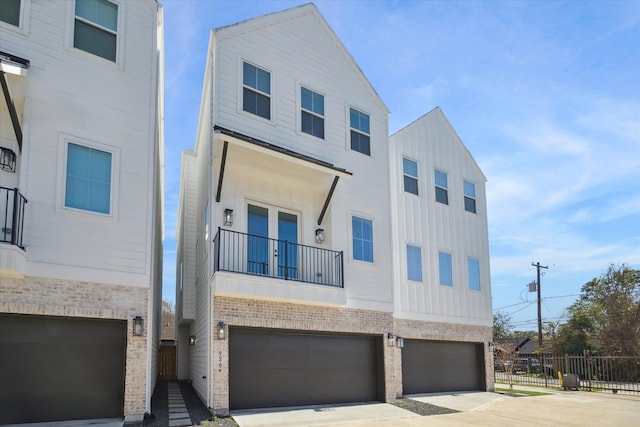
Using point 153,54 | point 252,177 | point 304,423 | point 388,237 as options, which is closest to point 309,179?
point 252,177

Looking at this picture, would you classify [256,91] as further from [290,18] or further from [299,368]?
[299,368]

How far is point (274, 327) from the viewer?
12.3 meters

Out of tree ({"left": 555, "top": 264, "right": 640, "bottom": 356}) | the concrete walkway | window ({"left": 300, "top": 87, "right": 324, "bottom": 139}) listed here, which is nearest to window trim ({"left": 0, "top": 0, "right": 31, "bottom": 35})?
window ({"left": 300, "top": 87, "right": 324, "bottom": 139})

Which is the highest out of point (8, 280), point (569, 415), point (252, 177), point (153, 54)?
point (153, 54)

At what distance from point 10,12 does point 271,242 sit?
7400 millimetres

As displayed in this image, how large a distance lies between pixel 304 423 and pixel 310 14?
11202mm

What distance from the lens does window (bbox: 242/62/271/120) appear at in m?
12.9

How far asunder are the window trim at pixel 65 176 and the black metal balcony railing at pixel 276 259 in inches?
93.8

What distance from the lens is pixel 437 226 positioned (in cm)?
1808

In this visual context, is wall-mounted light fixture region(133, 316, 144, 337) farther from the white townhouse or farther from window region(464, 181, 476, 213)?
window region(464, 181, 476, 213)

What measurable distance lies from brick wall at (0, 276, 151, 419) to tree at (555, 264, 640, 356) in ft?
89.4

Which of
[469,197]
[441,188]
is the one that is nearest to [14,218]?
[441,188]

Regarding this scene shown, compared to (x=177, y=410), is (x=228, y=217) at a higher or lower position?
higher

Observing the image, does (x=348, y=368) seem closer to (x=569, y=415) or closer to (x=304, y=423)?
(x=304, y=423)
